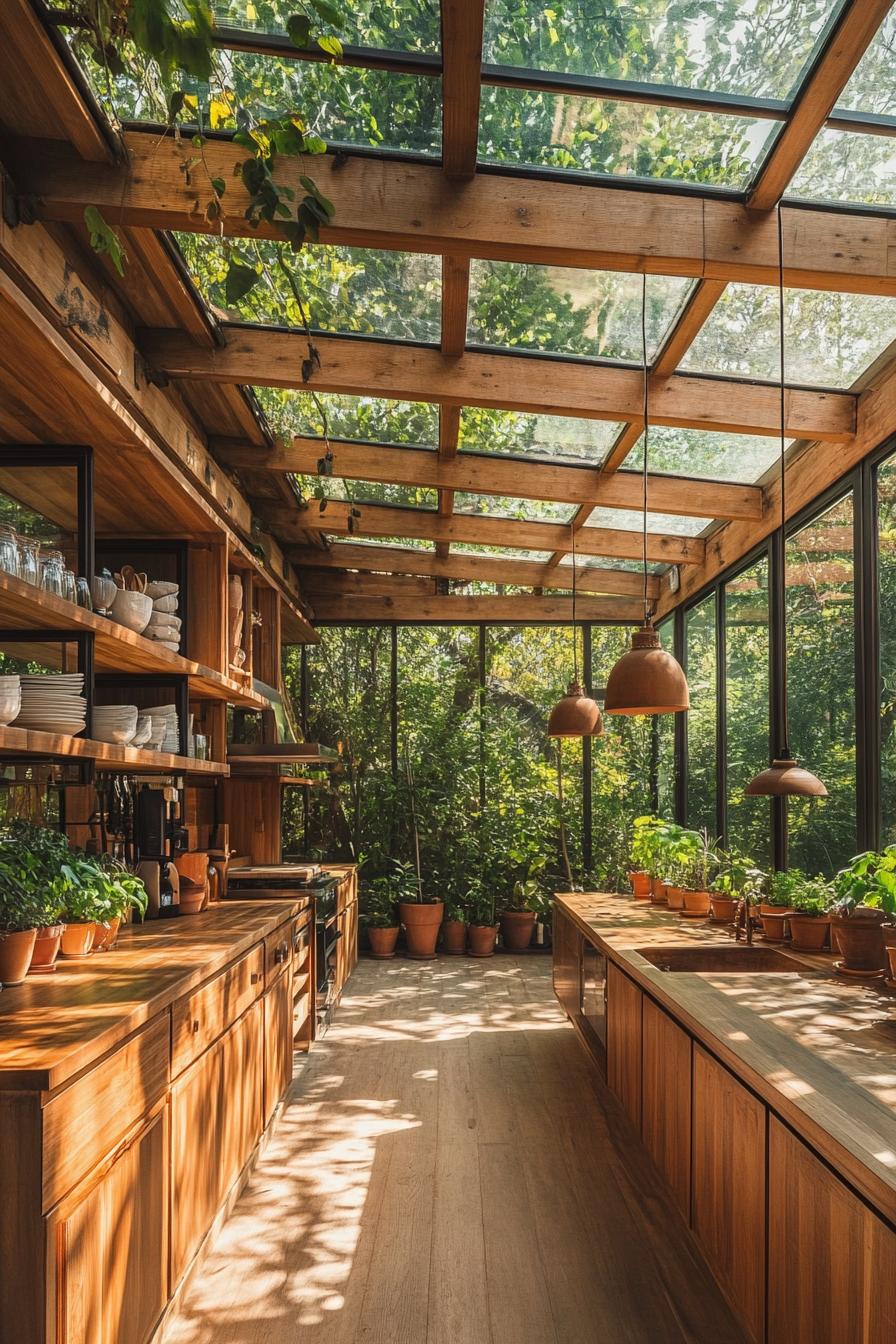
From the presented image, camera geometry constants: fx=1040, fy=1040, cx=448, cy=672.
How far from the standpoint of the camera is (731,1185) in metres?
2.33

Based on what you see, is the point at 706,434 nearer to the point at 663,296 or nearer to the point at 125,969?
the point at 663,296

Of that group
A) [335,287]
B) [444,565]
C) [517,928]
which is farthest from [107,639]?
[517,928]

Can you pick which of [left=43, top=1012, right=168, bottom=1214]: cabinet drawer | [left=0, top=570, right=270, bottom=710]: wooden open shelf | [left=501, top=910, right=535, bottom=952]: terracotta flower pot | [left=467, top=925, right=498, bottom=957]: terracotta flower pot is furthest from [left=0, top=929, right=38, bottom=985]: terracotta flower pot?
[left=501, top=910, right=535, bottom=952]: terracotta flower pot

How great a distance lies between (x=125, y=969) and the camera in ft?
9.07

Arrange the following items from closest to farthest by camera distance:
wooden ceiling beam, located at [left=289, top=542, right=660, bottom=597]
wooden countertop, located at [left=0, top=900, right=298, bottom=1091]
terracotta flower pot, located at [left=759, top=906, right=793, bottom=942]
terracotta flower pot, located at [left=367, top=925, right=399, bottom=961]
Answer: wooden countertop, located at [left=0, top=900, right=298, bottom=1091], terracotta flower pot, located at [left=759, top=906, right=793, bottom=942], wooden ceiling beam, located at [left=289, top=542, right=660, bottom=597], terracotta flower pot, located at [left=367, top=925, right=399, bottom=961]

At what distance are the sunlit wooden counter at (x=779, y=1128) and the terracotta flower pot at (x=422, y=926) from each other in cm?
464

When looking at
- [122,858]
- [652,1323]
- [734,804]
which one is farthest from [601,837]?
[652,1323]

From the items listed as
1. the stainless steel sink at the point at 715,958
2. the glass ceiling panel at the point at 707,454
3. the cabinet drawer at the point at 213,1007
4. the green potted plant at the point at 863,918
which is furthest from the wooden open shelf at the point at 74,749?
the glass ceiling panel at the point at 707,454

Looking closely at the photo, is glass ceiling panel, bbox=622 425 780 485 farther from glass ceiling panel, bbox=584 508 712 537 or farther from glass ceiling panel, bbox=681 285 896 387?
glass ceiling panel, bbox=584 508 712 537

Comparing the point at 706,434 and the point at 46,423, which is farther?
the point at 706,434

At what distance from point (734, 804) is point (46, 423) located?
15.1 ft

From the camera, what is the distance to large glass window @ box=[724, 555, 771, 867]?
18.3 ft

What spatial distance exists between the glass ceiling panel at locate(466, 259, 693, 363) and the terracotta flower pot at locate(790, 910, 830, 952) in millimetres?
2266

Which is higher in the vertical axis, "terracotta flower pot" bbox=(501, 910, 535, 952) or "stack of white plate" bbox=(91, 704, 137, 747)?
"stack of white plate" bbox=(91, 704, 137, 747)
